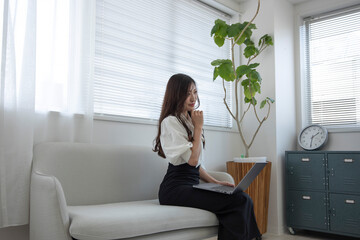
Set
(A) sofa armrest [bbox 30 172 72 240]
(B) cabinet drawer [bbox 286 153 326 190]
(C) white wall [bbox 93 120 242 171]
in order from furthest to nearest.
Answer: (B) cabinet drawer [bbox 286 153 326 190], (C) white wall [bbox 93 120 242 171], (A) sofa armrest [bbox 30 172 72 240]

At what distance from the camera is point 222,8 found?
3863 millimetres

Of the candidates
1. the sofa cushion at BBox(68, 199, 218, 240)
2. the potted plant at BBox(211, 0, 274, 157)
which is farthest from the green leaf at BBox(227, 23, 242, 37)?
the sofa cushion at BBox(68, 199, 218, 240)

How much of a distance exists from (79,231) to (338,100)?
3.10 meters

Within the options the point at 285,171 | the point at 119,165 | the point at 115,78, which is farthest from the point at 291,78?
the point at 119,165

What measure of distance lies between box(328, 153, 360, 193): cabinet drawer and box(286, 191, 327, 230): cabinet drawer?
0.16 meters

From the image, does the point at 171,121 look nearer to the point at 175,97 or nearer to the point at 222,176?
the point at 175,97

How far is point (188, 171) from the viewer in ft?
7.14

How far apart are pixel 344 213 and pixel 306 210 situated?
1.14ft

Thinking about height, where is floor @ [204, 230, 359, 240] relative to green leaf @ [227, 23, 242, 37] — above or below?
below

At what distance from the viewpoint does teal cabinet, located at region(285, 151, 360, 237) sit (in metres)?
3.09

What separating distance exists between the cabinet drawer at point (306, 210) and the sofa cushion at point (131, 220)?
5.46 feet

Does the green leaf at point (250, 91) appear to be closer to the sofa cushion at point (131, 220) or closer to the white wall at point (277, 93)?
the white wall at point (277, 93)

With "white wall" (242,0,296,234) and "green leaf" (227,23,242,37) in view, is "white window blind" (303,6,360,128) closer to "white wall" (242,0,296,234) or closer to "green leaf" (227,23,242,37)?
"white wall" (242,0,296,234)

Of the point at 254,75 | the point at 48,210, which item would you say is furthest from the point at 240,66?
the point at 48,210
